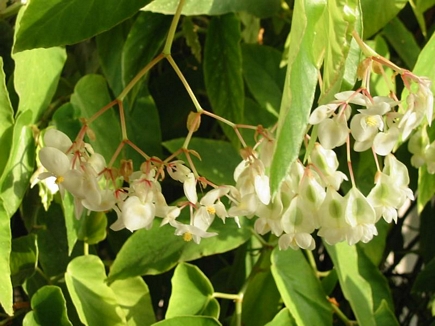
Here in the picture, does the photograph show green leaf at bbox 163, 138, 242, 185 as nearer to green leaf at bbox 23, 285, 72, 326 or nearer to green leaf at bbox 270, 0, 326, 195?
green leaf at bbox 23, 285, 72, 326

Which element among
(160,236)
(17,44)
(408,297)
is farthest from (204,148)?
(408,297)

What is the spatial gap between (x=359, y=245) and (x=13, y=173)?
39 centimetres

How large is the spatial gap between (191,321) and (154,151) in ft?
0.66

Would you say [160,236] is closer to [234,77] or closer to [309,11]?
[234,77]

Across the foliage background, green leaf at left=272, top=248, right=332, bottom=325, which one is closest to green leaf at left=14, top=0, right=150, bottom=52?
the foliage background

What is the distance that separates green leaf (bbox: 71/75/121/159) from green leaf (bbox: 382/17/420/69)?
312 mm

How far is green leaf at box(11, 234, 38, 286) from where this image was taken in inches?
23.7

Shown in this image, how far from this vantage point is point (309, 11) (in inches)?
11.1

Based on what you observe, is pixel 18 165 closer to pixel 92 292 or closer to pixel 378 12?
pixel 92 292

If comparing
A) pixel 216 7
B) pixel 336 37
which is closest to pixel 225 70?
pixel 216 7

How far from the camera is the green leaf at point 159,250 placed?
60 centimetres

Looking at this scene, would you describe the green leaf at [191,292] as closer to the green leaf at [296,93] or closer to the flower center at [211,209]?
the flower center at [211,209]

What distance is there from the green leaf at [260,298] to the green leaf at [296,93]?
0.40 meters

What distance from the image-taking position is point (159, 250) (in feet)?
2.01
